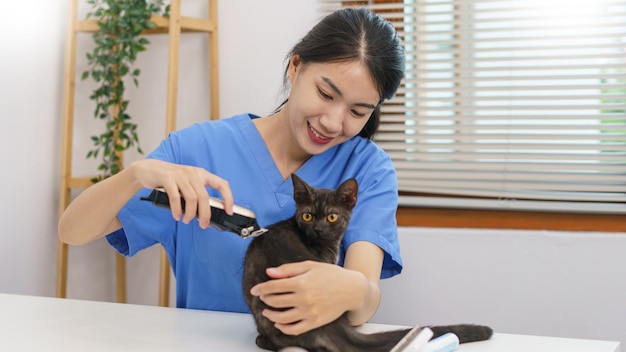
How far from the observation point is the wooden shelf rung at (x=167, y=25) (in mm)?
2438

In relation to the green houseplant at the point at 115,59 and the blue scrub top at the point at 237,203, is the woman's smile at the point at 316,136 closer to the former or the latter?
the blue scrub top at the point at 237,203

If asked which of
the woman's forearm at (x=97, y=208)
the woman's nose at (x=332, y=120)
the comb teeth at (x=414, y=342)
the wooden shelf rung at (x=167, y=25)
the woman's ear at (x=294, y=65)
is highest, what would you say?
the wooden shelf rung at (x=167, y=25)

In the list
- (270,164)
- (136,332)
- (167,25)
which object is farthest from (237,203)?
(167,25)

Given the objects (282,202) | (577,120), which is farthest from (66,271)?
(577,120)

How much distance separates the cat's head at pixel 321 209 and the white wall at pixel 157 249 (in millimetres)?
1115

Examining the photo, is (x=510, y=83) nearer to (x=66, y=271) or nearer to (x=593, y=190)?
(x=593, y=190)

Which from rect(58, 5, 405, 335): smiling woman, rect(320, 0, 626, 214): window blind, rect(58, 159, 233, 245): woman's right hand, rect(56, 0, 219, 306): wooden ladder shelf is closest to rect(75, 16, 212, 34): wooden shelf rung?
rect(56, 0, 219, 306): wooden ladder shelf

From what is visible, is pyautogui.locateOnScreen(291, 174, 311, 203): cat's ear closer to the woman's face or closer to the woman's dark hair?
the woman's face

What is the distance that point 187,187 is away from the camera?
1.02 meters

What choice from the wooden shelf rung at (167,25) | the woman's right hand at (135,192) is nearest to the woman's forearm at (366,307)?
the woman's right hand at (135,192)

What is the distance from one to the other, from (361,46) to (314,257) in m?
0.42

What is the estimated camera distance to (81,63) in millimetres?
2615

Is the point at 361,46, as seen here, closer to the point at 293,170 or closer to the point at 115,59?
the point at 293,170

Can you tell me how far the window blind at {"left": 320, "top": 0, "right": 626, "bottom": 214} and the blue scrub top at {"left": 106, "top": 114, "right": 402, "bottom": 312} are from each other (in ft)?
2.97
